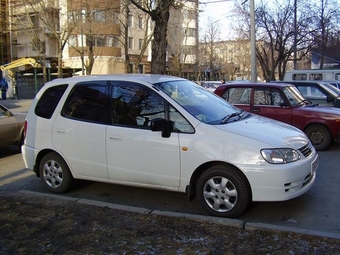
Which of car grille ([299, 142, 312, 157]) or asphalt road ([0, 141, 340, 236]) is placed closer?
asphalt road ([0, 141, 340, 236])

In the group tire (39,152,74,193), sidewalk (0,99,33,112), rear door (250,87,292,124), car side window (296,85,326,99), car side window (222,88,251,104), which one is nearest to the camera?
tire (39,152,74,193)

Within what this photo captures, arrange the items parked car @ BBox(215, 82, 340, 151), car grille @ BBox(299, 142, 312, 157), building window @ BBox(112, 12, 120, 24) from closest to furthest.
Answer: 1. car grille @ BBox(299, 142, 312, 157)
2. parked car @ BBox(215, 82, 340, 151)
3. building window @ BBox(112, 12, 120, 24)

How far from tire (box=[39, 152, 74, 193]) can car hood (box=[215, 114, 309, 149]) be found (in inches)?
99.6

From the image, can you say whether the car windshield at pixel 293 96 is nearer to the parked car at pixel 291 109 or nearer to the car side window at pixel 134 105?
the parked car at pixel 291 109

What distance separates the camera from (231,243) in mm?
3814

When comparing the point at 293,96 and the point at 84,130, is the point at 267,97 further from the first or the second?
the point at 84,130

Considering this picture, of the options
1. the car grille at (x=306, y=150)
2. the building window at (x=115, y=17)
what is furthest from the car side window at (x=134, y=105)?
the building window at (x=115, y=17)

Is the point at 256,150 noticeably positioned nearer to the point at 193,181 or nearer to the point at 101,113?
the point at 193,181

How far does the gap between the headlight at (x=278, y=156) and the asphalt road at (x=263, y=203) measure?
788 mm

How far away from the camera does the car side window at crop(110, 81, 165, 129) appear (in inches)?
198

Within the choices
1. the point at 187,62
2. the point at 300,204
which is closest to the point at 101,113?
the point at 300,204

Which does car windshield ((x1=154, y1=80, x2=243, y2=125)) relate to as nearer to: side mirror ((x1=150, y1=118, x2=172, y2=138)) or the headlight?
side mirror ((x1=150, y1=118, x2=172, y2=138))

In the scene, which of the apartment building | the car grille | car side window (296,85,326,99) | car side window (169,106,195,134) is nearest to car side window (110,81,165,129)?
car side window (169,106,195,134)

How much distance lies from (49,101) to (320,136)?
6462 mm
